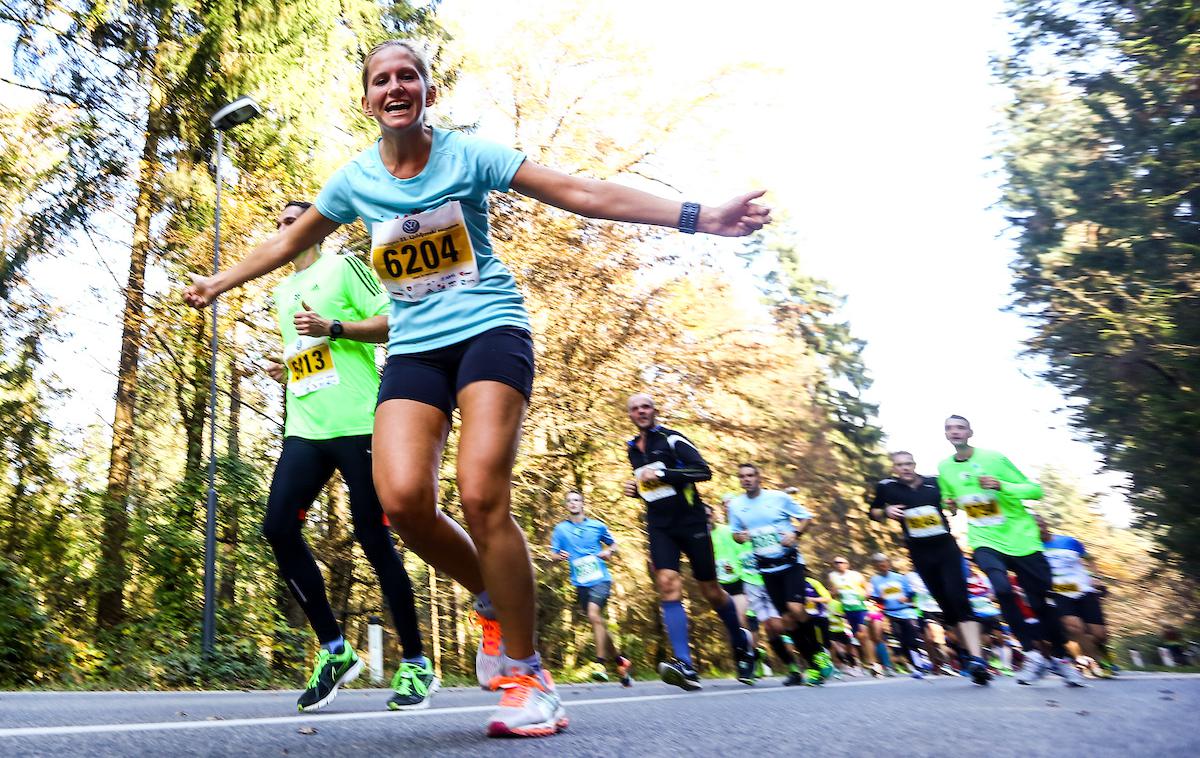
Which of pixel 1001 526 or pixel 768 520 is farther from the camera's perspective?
pixel 768 520

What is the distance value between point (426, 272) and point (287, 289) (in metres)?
1.79

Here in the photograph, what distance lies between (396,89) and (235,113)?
11.6 meters

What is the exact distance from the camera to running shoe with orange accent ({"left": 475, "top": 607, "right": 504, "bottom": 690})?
413 cm

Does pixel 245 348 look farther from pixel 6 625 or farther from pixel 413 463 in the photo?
pixel 413 463

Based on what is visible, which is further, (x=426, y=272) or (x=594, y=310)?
(x=594, y=310)

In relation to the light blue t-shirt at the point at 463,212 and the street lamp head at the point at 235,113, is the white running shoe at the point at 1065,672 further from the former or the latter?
the street lamp head at the point at 235,113

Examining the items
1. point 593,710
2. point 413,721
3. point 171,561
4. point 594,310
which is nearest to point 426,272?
point 413,721

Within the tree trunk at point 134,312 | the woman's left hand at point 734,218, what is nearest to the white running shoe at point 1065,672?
the woman's left hand at point 734,218

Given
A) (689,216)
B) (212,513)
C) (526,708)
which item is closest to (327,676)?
(526,708)

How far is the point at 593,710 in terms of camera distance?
207 inches

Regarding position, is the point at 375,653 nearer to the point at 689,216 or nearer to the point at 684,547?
the point at 684,547

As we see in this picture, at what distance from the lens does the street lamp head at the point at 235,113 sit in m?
14.1

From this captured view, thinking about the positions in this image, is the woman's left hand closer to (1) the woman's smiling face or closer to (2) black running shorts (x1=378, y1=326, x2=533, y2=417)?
(2) black running shorts (x1=378, y1=326, x2=533, y2=417)

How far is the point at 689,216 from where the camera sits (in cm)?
355
